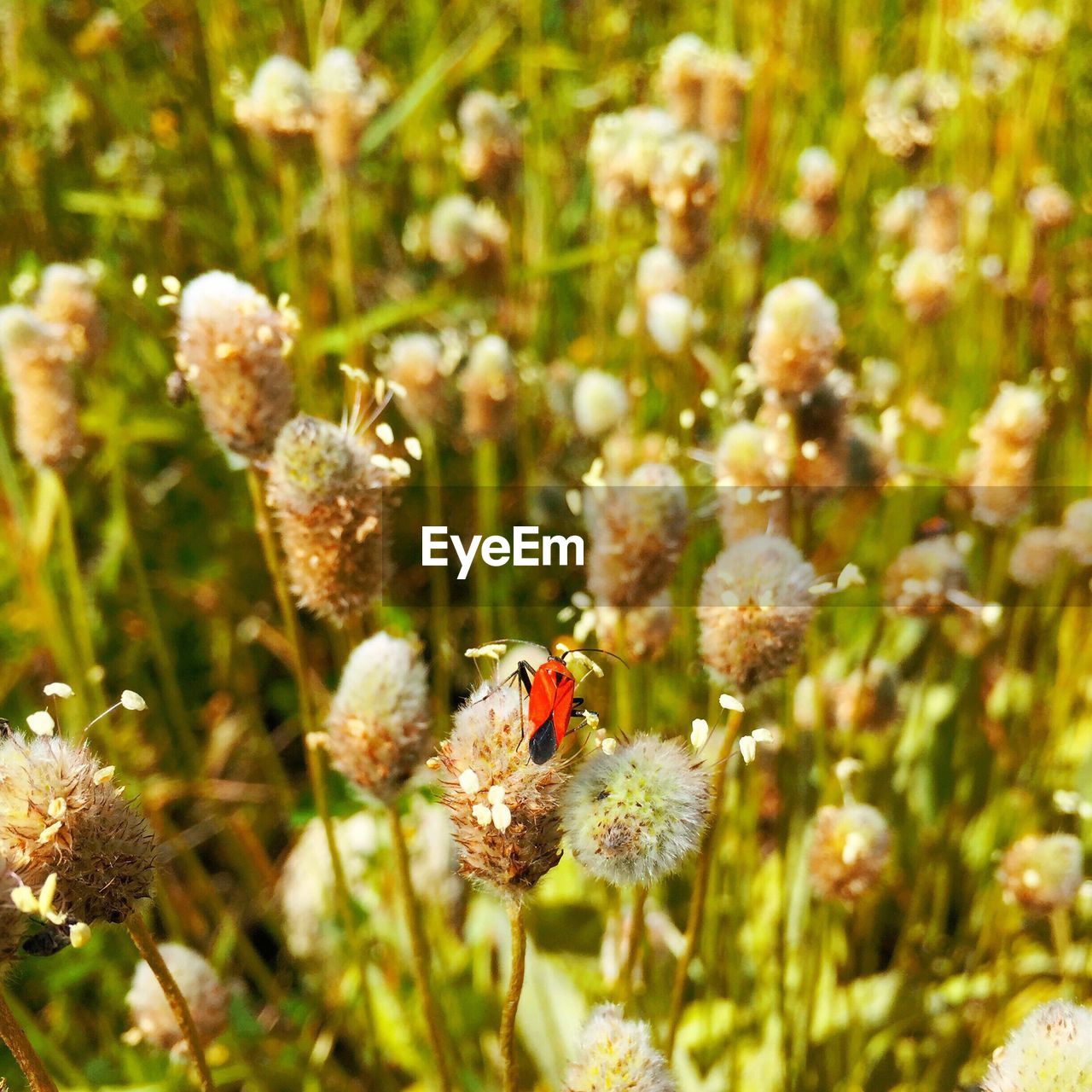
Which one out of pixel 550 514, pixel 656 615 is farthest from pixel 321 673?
pixel 656 615

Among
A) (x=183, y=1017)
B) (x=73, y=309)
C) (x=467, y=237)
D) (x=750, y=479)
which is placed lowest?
(x=183, y=1017)

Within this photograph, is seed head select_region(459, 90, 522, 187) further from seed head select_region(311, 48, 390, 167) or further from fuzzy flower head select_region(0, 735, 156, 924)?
fuzzy flower head select_region(0, 735, 156, 924)

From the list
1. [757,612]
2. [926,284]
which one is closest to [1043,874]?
[757,612]

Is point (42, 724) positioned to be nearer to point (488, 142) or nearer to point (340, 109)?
point (340, 109)

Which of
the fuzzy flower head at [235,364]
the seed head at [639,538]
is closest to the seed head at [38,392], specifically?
the fuzzy flower head at [235,364]

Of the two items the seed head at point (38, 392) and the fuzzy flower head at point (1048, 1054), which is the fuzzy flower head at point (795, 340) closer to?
the fuzzy flower head at point (1048, 1054)

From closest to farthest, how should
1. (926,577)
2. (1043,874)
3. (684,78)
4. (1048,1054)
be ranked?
(1048,1054), (1043,874), (926,577), (684,78)

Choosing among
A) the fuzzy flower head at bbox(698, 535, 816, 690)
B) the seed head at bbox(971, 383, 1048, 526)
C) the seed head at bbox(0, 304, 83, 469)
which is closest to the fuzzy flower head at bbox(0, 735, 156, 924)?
the fuzzy flower head at bbox(698, 535, 816, 690)
